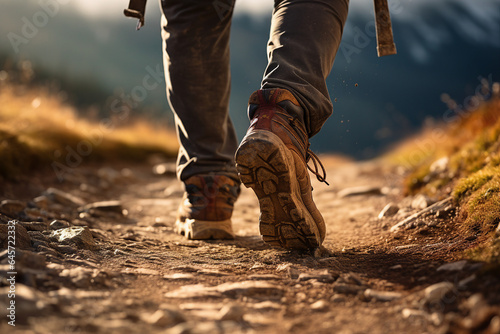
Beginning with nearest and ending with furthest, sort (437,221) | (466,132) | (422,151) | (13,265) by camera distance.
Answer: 1. (13,265)
2. (437,221)
3. (466,132)
4. (422,151)

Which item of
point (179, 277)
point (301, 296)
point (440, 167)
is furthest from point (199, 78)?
point (440, 167)

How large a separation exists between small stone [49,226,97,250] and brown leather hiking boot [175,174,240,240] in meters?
0.56

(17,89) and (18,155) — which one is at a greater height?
(17,89)

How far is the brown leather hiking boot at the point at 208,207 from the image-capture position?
7.49 feet

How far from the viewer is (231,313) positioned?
3.73 feet

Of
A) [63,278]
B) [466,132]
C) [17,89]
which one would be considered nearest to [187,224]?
[63,278]

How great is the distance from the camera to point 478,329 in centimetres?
95

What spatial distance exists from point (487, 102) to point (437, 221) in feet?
9.32

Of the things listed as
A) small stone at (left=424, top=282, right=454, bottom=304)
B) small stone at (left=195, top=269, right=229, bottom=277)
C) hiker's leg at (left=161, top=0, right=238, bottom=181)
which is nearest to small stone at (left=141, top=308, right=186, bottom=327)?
small stone at (left=195, top=269, right=229, bottom=277)

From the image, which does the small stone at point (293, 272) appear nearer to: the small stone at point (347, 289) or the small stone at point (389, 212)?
the small stone at point (347, 289)

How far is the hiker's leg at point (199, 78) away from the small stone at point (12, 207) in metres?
0.94

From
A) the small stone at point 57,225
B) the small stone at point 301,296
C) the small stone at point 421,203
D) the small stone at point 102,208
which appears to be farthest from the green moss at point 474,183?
the small stone at point 102,208

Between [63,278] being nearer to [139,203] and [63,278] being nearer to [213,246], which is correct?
[213,246]

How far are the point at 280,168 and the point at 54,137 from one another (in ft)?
14.6
